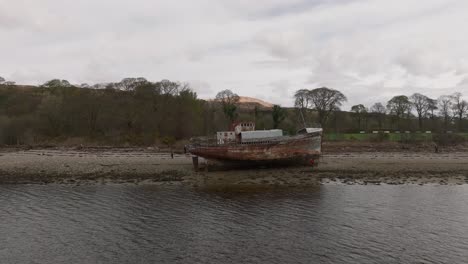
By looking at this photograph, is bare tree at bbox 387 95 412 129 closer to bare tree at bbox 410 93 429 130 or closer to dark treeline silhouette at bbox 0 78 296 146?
bare tree at bbox 410 93 429 130

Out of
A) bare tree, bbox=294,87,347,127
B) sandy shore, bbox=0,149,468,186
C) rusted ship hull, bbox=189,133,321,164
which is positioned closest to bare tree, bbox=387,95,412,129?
bare tree, bbox=294,87,347,127

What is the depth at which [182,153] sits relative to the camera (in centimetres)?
5684

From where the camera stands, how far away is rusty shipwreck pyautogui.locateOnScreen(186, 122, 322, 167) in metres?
38.7

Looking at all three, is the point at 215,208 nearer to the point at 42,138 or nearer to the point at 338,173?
the point at 338,173

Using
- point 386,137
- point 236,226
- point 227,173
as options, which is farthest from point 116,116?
point 236,226

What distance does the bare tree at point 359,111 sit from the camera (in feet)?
344

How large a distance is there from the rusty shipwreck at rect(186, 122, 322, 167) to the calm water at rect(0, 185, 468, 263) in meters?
11.0

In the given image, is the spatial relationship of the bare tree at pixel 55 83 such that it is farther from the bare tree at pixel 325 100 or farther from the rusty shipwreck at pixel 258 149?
the rusty shipwreck at pixel 258 149

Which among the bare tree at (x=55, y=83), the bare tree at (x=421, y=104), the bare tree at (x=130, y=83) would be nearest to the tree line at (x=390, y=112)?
the bare tree at (x=421, y=104)

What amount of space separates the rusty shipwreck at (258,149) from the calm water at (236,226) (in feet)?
36.1

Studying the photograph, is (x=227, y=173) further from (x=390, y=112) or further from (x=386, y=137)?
(x=390, y=112)

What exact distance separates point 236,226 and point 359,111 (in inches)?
3813

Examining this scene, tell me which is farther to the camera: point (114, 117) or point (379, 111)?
point (379, 111)

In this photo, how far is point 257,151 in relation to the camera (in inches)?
1527
